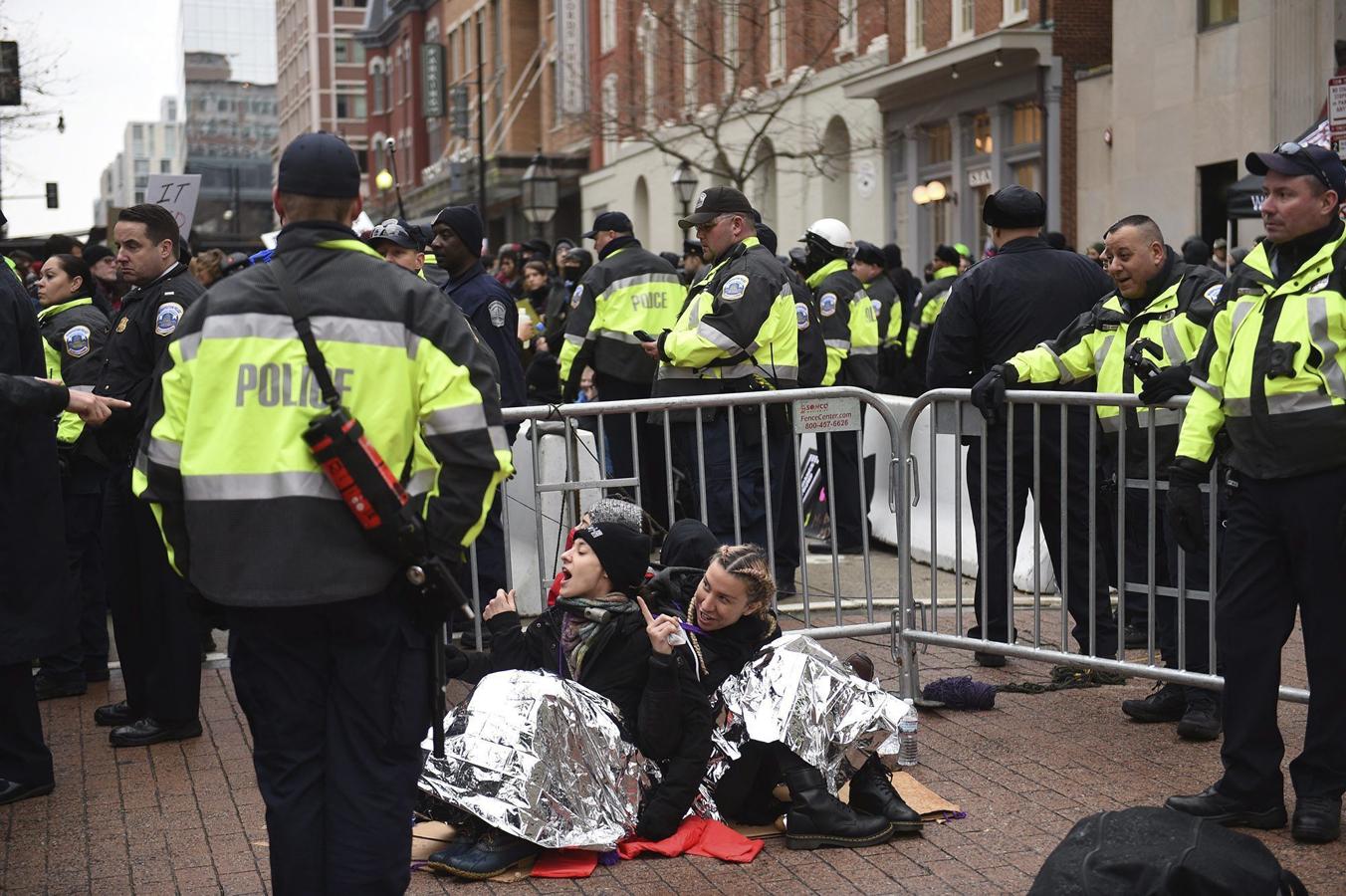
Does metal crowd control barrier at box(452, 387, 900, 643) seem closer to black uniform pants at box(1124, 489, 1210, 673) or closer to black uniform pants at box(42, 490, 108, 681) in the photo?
black uniform pants at box(1124, 489, 1210, 673)

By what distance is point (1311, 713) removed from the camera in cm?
553

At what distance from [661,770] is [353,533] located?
198 centimetres

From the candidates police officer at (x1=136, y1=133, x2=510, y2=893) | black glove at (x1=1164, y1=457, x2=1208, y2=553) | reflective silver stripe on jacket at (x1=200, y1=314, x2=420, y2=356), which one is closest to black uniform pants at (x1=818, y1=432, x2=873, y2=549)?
black glove at (x1=1164, y1=457, x2=1208, y2=553)

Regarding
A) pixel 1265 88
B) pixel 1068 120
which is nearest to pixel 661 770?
pixel 1265 88

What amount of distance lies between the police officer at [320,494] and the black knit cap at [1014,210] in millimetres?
4494

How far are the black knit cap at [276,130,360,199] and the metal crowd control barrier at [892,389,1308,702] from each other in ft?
11.2

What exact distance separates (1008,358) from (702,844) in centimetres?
337

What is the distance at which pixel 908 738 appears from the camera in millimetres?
5832

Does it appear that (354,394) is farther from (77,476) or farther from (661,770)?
(77,476)

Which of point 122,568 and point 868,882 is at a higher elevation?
point 122,568

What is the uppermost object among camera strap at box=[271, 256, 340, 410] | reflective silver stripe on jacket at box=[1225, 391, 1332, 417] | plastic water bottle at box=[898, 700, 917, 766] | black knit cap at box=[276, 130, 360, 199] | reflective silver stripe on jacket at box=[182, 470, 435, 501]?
black knit cap at box=[276, 130, 360, 199]

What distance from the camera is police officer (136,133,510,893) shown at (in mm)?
3848

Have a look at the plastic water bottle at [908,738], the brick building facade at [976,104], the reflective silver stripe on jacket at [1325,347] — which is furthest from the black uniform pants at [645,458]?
the brick building facade at [976,104]

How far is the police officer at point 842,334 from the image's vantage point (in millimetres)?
11086
